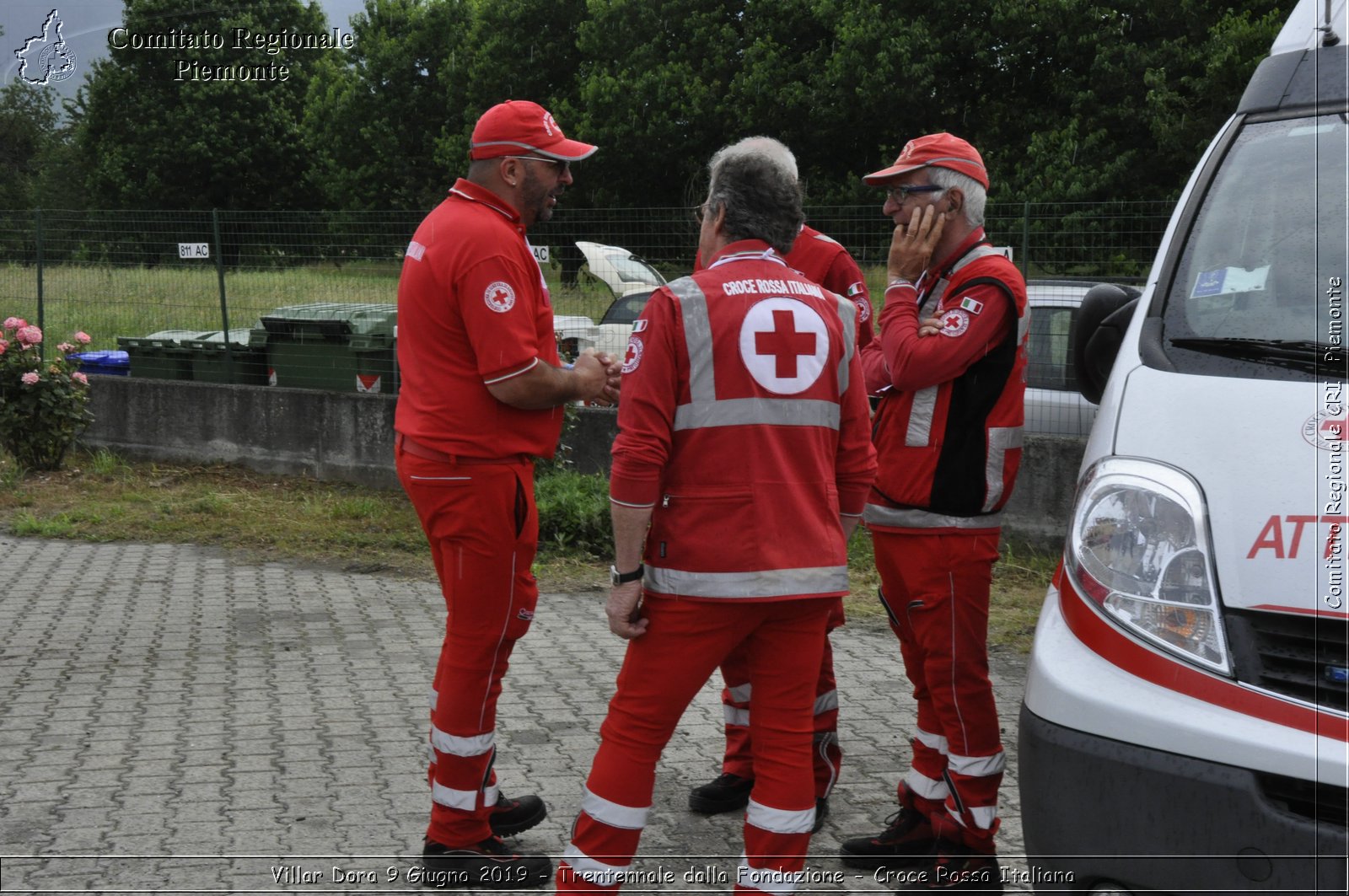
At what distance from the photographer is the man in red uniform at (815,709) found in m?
4.23

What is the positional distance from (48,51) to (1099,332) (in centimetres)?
1384

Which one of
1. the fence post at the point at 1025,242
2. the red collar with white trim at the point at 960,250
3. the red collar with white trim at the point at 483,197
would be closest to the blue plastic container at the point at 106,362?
the fence post at the point at 1025,242

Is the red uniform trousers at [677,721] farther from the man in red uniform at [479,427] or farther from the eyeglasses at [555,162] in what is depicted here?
the eyeglasses at [555,162]

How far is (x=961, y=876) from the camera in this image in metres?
3.69

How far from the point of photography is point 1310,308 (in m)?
2.97

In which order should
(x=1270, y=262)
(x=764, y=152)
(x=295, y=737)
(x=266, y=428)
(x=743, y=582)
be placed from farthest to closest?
1. (x=266, y=428)
2. (x=295, y=737)
3. (x=764, y=152)
4. (x=1270, y=262)
5. (x=743, y=582)

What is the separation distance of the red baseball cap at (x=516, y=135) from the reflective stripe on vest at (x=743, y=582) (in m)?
1.43

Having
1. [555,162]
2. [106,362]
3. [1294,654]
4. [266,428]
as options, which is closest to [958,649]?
[1294,654]

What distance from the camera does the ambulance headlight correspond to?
2527 millimetres

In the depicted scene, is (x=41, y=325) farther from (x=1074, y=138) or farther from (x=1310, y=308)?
(x=1074, y=138)

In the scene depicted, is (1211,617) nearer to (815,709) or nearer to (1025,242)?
(815,709)

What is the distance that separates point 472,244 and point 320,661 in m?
3.14

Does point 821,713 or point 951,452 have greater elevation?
point 951,452

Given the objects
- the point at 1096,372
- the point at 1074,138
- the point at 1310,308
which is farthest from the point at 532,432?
the point at 1074,138
